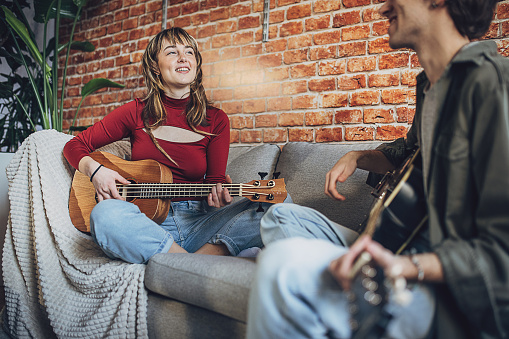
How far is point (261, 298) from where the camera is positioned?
26.4 inches

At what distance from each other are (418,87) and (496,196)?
0.58 m

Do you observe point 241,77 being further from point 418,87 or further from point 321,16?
point 418,87

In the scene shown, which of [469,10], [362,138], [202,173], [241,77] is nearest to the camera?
[469,10]

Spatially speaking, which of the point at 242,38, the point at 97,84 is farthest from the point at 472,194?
the point at 97,84

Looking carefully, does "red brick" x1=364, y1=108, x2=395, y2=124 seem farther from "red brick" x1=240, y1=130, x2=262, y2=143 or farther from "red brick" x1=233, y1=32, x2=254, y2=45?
"red brick" x1=233, y1=32, x2=254, y2=45

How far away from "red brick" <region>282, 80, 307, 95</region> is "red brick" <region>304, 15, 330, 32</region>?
31 centimetres

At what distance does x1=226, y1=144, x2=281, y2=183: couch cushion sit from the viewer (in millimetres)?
1935

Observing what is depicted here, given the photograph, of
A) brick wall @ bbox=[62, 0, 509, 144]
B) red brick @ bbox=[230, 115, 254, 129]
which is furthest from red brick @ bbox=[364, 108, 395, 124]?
red brick @ bbox=[230, 115, 254, 129]

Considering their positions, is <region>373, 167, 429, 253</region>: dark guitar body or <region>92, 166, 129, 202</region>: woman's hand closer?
<region>373, 167, 429, 253</region>: dark guitar body

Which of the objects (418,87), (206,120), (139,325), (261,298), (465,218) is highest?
(418,87)

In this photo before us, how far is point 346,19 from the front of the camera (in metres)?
2.08

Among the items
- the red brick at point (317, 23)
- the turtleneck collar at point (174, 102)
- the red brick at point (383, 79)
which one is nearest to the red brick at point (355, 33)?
the red brick at point (317, 23)

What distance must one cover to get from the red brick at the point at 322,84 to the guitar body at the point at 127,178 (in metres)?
1.01

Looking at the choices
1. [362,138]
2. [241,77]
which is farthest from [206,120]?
[362,138]
